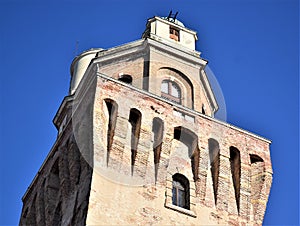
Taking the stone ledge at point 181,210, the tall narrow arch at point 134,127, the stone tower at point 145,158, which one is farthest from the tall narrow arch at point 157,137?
the stone ledge at point 181,210

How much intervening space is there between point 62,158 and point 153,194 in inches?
135

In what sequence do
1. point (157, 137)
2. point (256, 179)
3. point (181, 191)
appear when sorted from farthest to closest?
point (256, 179)
point (157, 137)
point (181, 191)

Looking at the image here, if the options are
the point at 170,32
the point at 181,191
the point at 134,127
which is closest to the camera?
the point at 181,191

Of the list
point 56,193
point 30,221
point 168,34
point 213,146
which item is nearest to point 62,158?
point 56,193

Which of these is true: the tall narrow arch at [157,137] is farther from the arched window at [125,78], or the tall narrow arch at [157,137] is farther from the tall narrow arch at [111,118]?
the arched window at [125,78]

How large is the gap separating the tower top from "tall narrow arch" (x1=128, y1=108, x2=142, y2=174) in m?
4.72

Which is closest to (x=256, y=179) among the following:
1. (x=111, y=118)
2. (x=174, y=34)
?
(x=111, y=118)

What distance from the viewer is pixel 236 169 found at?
82.9 ft

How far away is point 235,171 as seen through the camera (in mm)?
25281

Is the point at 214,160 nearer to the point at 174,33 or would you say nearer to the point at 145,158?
the point at 145,158

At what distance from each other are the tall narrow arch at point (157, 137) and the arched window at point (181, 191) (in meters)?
0.80

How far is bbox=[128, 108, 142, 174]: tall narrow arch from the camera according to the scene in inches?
939

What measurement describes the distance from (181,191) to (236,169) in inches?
83.0

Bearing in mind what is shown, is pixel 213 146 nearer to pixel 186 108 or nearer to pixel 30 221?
pixel 186 108
